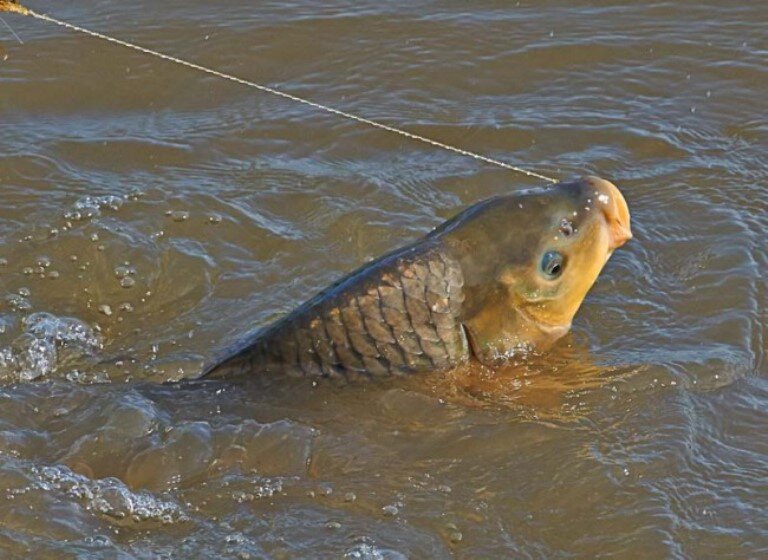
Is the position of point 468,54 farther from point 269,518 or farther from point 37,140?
point 269,518

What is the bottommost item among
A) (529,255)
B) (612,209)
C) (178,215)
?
(178,215)

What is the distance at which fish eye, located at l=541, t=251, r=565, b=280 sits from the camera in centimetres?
455

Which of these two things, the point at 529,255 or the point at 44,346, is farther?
the point at 44,346

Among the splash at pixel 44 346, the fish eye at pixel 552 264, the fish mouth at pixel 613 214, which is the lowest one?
the splash at pixel 44 346

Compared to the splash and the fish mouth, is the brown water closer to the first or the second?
the splash

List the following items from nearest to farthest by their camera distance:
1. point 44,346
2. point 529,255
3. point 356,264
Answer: point 529,255 < point 44,346 < point 356,264

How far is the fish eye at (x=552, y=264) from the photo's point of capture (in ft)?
14.9

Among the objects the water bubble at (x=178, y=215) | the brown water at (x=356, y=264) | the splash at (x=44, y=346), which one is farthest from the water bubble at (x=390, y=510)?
the water bubble at (x=178, y=215)

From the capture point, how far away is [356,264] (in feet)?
18.5

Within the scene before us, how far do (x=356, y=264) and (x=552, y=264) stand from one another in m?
1.25

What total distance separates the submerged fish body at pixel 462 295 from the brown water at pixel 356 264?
110 mm

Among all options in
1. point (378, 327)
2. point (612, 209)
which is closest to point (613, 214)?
point (612, 209)

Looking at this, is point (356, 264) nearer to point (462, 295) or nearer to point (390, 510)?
point (462, 295)

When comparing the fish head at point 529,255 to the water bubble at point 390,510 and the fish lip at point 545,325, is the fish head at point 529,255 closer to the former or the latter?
the fish lip at point 545,325
